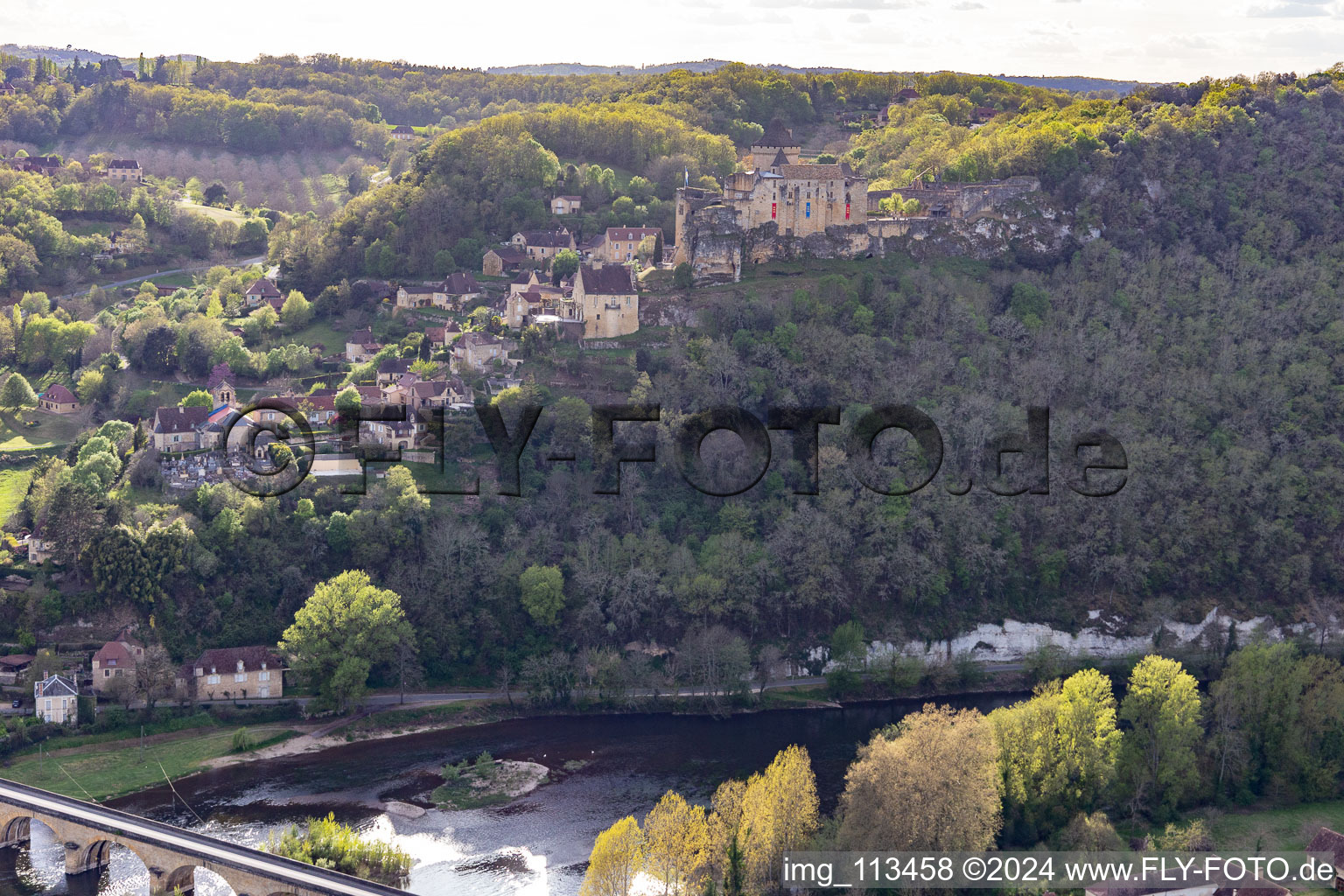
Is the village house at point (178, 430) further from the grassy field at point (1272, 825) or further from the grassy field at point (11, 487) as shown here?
the grassy field at point (1272, 825)

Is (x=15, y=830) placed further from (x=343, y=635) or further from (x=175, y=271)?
(x=175, y=271)

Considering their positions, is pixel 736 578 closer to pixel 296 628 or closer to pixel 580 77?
pixel 296 628

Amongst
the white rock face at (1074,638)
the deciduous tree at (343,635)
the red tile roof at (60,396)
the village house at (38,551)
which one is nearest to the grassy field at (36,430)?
the red tile roof at (60,396)

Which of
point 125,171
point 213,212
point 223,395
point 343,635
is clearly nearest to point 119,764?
point 343,635

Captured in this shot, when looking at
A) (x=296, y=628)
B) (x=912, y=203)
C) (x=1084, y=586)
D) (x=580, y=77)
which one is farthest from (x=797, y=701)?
(x=580, y=77)

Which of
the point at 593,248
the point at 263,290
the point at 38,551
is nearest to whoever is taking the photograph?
the point at 38,551

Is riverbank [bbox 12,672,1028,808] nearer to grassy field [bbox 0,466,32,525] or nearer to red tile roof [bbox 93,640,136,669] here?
red tile roof [bbox 93,640,136,669]
